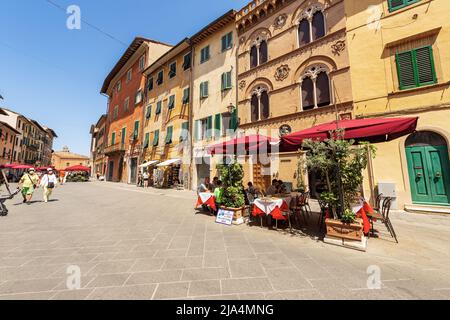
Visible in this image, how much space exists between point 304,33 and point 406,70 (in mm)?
5049

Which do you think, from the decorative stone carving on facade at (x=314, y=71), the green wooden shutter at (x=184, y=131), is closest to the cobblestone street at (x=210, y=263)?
the decorative stone carving on facade at (x=314, y=71)

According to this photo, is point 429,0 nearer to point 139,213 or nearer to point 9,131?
point 139,213

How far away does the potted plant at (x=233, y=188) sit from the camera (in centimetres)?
603

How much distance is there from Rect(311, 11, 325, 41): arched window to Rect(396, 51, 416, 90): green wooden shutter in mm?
3597

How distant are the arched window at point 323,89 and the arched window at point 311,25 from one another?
2.13 m

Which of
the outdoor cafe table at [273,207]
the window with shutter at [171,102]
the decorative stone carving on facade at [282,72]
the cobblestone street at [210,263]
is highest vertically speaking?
the window with shutter at [171,102]

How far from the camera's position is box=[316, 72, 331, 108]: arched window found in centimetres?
926

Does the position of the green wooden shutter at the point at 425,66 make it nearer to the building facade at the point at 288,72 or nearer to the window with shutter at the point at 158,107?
the building facade at the point at 288,72

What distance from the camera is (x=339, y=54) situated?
29.6 feet

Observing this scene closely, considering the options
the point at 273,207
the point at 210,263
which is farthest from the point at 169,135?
the point at 210,263

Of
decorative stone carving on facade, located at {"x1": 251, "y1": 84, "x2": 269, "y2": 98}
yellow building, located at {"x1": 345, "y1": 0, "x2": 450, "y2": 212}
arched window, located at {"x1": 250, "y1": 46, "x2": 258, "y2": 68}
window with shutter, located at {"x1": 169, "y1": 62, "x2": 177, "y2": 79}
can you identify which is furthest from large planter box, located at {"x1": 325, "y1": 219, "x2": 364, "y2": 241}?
window with shutter, located at {"x1": 169, "y1": 62, "x2": 177, "y2": 79}

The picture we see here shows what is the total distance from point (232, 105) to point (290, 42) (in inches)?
186
